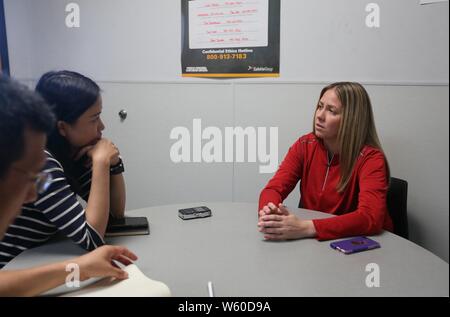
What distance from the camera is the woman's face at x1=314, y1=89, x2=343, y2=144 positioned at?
Answer: 160 centimetres

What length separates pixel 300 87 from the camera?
2.09 m

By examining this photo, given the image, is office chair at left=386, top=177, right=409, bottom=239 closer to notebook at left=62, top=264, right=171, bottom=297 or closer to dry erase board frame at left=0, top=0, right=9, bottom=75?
notebook at left=62, top=264, right=171, bottom=297

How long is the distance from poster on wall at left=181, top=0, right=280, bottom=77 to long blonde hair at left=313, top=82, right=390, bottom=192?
60cm

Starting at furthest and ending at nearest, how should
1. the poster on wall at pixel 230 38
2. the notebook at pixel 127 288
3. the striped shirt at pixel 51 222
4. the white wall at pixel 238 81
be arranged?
the poster on wall at pixel 230 38, the white wall at pixel 238 81, the striped shirt at pixel 51 222, the notebook at pixel 127 288

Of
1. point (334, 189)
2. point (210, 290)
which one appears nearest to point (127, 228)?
point (210, 290)

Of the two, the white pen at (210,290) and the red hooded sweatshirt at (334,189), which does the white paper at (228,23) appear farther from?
the white pen at (210,290)

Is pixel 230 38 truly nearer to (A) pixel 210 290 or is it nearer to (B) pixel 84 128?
(B) pixel 84 128

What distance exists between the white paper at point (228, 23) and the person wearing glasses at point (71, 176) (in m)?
1.13

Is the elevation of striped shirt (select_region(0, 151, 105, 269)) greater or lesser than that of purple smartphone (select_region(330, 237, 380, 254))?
greater

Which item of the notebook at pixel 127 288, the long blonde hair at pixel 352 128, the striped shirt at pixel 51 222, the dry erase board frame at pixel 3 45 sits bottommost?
the notebook at pixel 127 288

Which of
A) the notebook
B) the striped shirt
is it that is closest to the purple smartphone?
the notebook

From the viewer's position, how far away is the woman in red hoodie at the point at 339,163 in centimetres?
146

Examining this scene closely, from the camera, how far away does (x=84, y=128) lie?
3.92 feet

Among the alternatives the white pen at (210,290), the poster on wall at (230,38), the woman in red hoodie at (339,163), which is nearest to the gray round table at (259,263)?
the white pen at (210,290)
